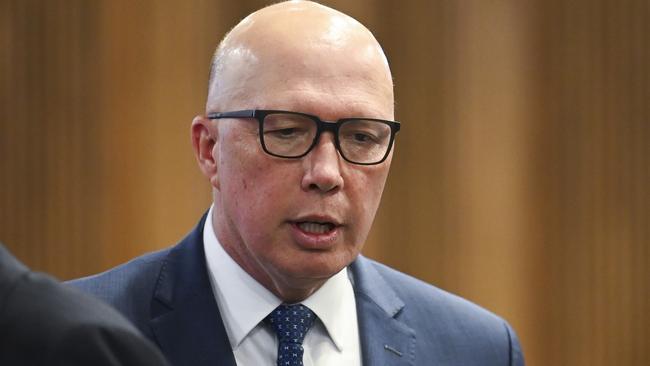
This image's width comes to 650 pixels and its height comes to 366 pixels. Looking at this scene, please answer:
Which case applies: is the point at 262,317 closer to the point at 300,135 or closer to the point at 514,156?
the point at 300,135

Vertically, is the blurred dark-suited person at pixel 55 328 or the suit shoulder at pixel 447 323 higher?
the blurred dark-suited person at pixel 55 328

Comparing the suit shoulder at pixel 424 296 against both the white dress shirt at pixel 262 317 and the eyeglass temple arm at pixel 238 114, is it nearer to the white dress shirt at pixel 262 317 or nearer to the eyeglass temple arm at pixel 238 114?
the white dress shirt at pixel 262 317

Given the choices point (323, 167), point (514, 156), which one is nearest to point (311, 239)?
point (323, 167)

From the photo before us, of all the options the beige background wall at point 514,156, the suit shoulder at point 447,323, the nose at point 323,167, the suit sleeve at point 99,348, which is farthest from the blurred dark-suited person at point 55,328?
the beige background wall at point 514,156

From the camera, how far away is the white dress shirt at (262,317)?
7.07 ft

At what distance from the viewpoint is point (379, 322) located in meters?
2.29

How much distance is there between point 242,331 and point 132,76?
175 cm

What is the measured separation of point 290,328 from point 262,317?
0.20 ft

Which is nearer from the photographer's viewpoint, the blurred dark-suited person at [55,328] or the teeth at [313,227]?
the blurred dark-suited person at [55,328]

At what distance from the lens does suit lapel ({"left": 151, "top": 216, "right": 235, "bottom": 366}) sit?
2.10 metres

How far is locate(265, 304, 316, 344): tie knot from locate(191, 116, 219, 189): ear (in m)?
0.30

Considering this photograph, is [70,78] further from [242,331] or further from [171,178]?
[242,331]

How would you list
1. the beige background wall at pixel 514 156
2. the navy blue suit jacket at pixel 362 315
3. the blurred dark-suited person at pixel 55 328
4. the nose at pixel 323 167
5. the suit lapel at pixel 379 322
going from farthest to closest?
the beige background wall at pixel 514 156, the suit lapel at pixel 379 322, the navy blue suit jacket at pixel 362 315, the nose at pixel 323 167, the blurred dark-suited person at pixel 55 328

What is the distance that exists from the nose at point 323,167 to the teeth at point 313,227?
0.26ft
